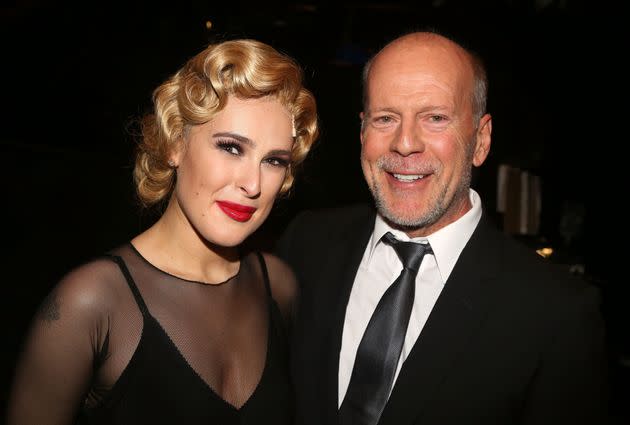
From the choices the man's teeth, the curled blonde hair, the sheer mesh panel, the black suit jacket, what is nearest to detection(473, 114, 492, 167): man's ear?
the man's teeth

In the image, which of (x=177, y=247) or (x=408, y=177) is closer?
(x=177, y=247)

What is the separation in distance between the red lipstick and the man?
0.57 m

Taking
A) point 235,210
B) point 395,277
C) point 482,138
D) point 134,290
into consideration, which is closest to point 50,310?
point 134,290

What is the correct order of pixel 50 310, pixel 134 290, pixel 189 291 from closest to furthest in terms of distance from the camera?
pixel 50 310, pixel 134 290, pixel 189 291

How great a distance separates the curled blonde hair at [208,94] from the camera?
5.52ft

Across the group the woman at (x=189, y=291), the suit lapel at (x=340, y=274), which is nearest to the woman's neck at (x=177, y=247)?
the woman at (x=189, y=291)

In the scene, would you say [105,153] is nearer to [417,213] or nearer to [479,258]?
[417,213]

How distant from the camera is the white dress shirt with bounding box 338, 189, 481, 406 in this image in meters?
1.89

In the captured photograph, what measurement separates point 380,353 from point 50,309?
1.12m

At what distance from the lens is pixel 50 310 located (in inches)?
59.9

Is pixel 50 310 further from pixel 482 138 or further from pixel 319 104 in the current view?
pixel 319 104

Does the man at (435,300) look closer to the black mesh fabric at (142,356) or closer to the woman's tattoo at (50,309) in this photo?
the black mesh fabric at (142,356)

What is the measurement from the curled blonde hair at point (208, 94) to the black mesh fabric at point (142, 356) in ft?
1.11

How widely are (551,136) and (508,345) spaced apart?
11.7 feet
